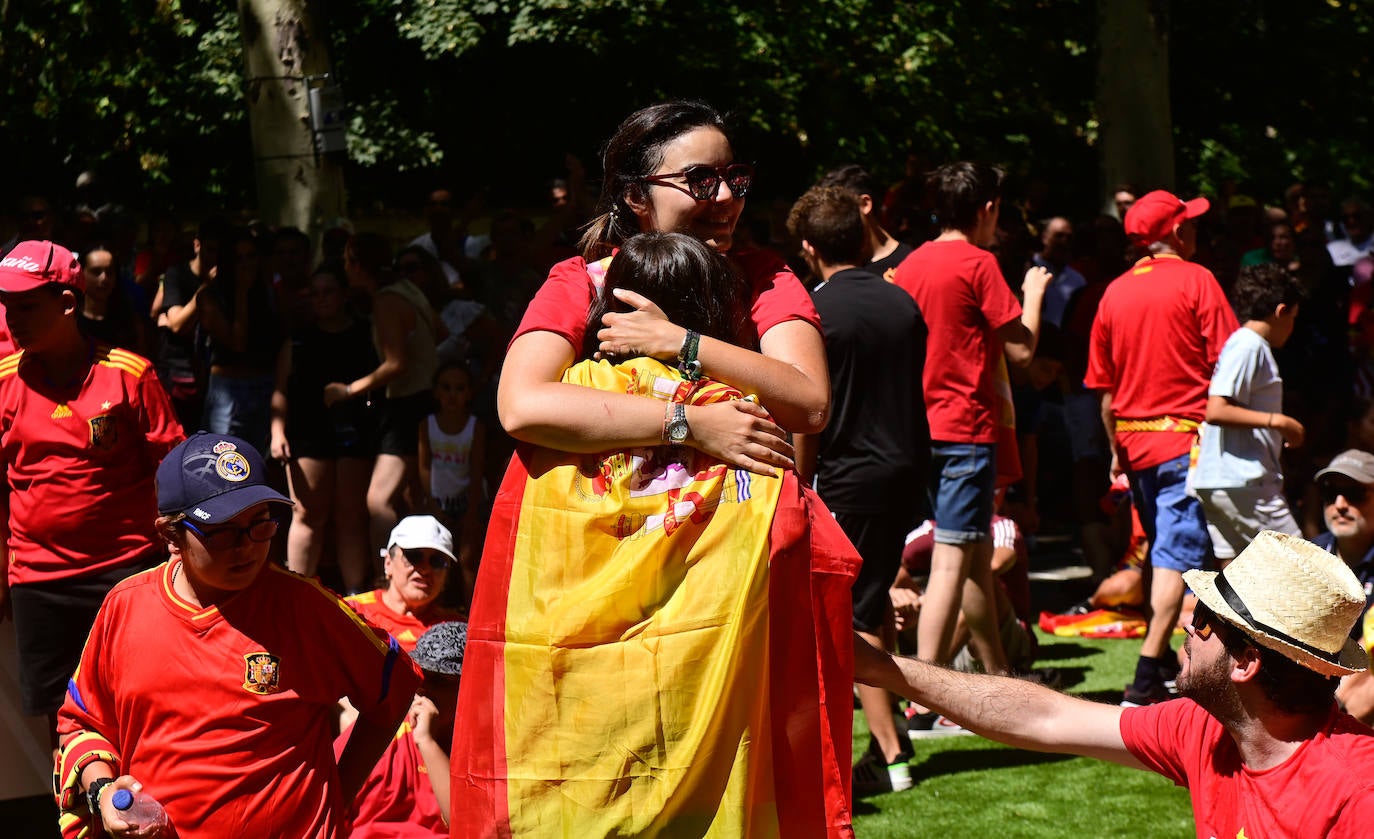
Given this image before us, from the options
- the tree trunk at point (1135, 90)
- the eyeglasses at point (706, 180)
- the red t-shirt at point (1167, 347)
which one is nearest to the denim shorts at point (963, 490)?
the red t-shirt at point (1167, 347)

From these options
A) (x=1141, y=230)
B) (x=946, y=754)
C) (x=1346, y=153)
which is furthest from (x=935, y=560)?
(x=1346, y=153)

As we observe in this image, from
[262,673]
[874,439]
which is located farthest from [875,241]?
[262,673]

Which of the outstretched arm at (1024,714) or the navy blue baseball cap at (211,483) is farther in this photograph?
the navy blue baseball cap at (211,483)

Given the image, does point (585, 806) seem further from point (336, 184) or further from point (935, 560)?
point (336, 184)

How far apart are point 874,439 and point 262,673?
9.78 ft

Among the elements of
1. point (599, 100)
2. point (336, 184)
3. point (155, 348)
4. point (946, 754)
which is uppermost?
point (599, 100)

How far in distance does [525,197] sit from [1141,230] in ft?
Result: 45.4

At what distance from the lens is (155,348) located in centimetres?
1038

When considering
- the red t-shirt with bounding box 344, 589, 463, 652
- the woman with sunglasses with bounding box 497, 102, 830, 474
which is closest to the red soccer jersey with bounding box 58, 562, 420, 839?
the woman with sunglasses with bounding box 497, 102, 830, 474

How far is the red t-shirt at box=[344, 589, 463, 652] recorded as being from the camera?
5.56m

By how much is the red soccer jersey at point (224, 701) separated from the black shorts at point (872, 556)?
8.72ft

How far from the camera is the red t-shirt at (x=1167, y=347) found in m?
7.55

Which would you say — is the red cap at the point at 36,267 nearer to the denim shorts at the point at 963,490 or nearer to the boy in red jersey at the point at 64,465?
the boy in red jersey at the point at 64,465

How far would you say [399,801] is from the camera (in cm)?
479
